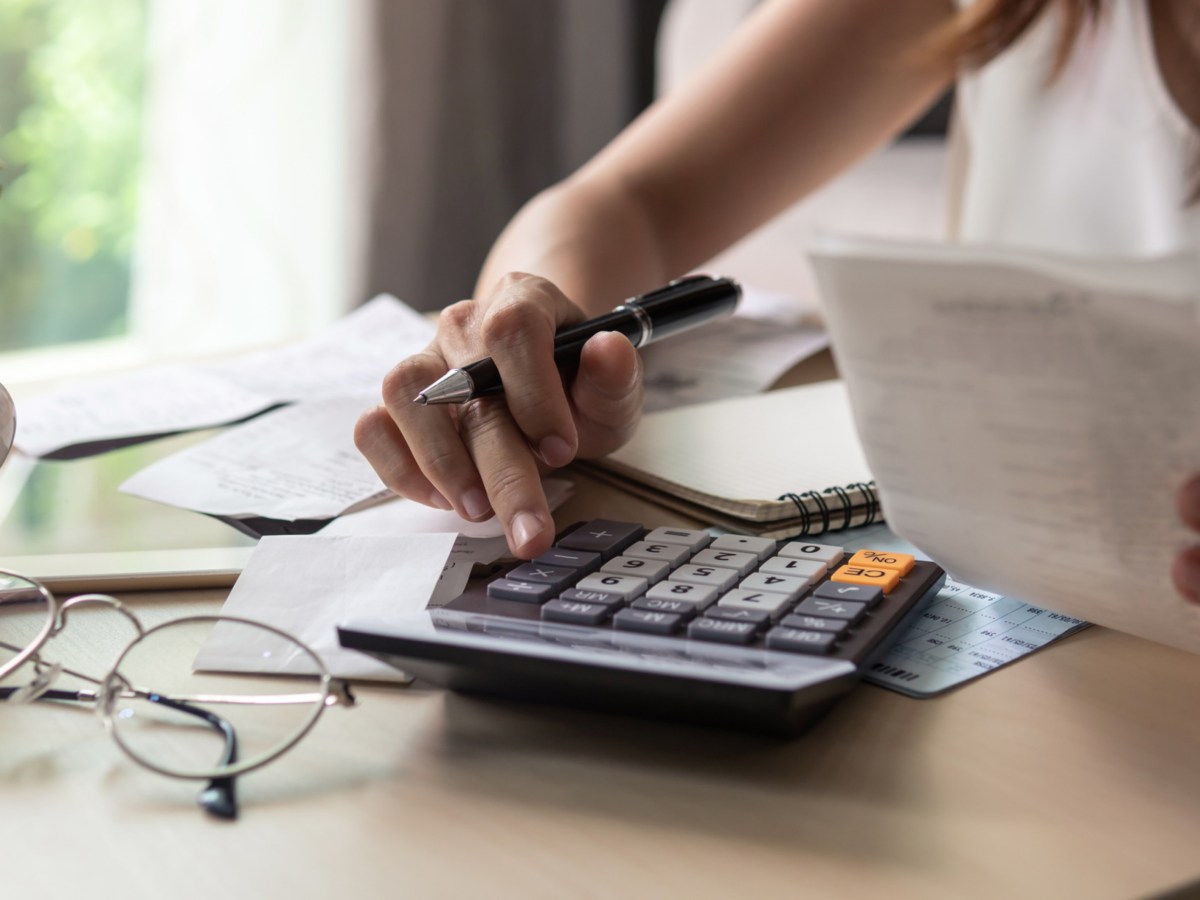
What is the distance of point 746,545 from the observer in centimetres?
47

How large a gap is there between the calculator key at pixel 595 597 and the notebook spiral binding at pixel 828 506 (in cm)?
15

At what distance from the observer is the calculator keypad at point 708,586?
0.40 metres

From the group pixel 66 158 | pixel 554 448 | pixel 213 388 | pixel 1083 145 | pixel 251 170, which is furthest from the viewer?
pixel 66 158

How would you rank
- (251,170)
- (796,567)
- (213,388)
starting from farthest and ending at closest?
(251,170), (213,388), (796,567)

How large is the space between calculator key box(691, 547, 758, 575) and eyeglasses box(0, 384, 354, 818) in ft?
0.46

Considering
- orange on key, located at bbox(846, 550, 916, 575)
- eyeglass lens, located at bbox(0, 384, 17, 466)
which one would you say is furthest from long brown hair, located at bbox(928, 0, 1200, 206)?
eyeglass lens, located at bbox(0, 384, 17, 466)

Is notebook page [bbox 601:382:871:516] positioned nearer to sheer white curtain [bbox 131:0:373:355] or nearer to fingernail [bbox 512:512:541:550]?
fingernail [bbox 512:512:541:550]

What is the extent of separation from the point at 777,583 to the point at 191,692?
0.21 meters

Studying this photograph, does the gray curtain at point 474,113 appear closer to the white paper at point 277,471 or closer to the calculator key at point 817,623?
the white paper at point 277,471

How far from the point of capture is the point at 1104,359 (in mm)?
342

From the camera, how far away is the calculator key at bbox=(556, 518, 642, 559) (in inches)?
18.6

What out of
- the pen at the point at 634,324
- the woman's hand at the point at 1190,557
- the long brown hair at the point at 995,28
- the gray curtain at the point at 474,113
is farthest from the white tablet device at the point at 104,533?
the gray curtain at the point at 474,113

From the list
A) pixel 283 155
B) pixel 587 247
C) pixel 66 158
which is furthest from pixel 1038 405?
pixel 66 158

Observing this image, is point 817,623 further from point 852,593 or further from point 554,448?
point 554,448
